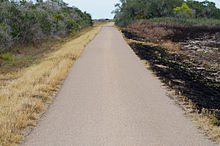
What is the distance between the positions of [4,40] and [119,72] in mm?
9572

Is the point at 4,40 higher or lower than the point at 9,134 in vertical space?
higher

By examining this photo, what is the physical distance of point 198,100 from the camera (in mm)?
6555

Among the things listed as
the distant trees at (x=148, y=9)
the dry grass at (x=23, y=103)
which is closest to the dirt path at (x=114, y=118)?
the dry grass at (x=23, y=103)

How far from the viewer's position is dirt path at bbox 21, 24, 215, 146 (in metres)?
4.26

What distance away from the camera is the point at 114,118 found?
17.1ft

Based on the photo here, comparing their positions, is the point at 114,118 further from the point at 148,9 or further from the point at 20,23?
the point at 148,9

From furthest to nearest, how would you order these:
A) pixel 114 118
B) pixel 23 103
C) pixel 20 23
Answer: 1. pixel 20 23
2. pixel 23 103
3. pixel 114 118

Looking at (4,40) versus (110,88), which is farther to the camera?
(4,40)

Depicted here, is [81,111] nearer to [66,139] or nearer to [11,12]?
[66,139]

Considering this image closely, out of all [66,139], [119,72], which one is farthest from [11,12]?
[66,139]

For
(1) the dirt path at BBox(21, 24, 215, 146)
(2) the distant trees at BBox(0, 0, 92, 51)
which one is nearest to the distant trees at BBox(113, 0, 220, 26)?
(2) the distant trees at BBox(0, 0, 92, 51)

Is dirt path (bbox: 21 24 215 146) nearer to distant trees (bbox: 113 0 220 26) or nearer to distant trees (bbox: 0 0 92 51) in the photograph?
Answer: distant trees (bbox: 0 0 92 51)

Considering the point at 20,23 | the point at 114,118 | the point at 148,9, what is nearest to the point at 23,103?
the point at 114,118

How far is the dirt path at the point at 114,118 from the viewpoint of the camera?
4.26 metres
